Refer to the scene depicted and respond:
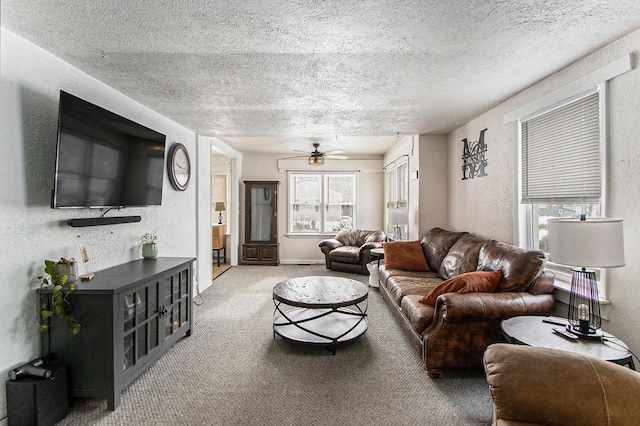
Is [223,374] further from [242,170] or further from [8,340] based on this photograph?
[242,170]

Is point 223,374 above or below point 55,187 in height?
below

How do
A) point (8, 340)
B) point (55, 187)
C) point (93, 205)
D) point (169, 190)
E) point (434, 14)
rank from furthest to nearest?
point (169, 190)
point (93, 205)
point (55, 187)
point (8, 340)
point (434, 14)

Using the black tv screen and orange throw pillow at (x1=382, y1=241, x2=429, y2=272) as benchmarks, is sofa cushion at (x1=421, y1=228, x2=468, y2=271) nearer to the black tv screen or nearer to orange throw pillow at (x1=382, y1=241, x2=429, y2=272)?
orange throw pillow at (x1=382, y1=241, x2=429, y2=272)

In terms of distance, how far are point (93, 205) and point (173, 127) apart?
1.83 meters

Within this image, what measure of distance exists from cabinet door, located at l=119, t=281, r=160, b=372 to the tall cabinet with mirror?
4.16 m

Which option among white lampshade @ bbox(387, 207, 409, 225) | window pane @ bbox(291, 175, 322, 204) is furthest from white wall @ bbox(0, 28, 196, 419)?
window pane @ bbox(291, 175, 322, 204)

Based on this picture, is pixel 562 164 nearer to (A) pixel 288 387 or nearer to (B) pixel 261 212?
(A) pixel 288 387

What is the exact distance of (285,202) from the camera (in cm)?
700

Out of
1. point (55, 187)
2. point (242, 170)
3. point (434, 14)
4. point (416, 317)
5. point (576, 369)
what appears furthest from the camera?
point (242, 170)

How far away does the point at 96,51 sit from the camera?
2047 mm

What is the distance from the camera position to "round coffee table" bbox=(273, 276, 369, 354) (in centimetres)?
273

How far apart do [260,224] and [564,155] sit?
214 inches

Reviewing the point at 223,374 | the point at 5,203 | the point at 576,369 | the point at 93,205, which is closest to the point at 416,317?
the point at 576,369

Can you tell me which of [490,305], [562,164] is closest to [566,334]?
[490,305]
